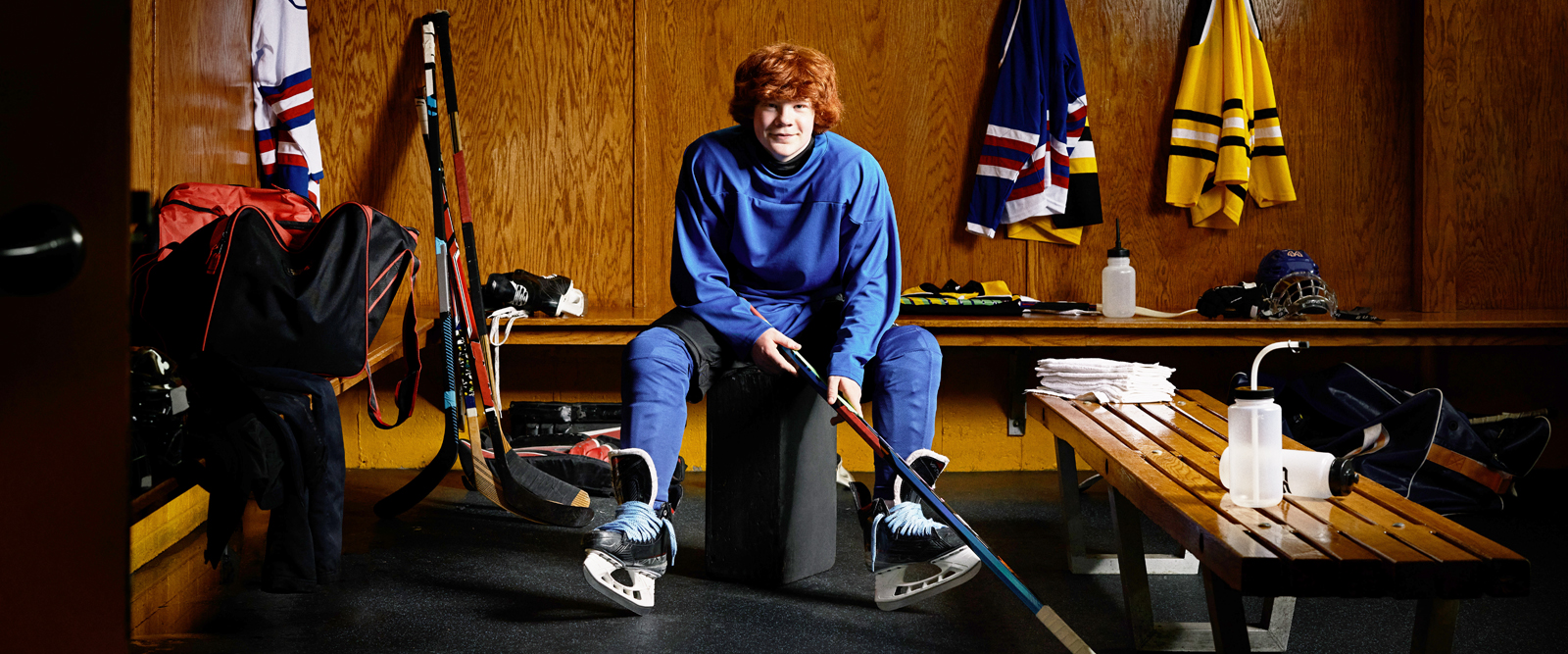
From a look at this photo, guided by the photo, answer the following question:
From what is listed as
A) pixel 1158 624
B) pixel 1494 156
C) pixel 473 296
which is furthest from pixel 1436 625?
pixel 1494 156

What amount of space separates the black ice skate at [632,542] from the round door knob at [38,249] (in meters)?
1.52

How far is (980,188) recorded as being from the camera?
3.31 meters

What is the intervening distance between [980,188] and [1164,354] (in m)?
0.80

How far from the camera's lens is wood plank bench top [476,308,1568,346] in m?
2.91

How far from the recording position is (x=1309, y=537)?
1.22 m

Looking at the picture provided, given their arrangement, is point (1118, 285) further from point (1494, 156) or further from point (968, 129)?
point (1494, 156)

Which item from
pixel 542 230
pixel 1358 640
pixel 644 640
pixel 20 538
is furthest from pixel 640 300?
pixel 20 538

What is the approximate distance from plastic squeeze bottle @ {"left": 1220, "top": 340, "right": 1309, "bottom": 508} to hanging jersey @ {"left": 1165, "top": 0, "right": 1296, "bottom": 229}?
6.91 feet

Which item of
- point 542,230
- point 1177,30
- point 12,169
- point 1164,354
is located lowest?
point 1164,354

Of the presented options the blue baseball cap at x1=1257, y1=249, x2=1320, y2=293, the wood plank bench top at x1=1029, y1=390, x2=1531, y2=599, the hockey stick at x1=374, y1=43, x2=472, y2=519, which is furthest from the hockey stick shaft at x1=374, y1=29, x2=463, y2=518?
the blue baseball cap at x1=1257, y1=249, x2=1320, y2=293

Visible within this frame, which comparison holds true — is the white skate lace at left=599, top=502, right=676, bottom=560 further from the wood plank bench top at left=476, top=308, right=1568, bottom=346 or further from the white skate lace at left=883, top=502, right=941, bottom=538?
the wood plank bench top at left=476, top=308, right=1568, bottom=346

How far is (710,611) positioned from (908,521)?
0.41 metres

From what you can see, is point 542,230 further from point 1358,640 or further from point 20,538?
point 20,538

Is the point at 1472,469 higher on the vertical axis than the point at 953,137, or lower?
lower
